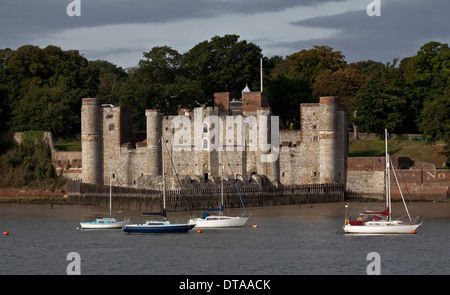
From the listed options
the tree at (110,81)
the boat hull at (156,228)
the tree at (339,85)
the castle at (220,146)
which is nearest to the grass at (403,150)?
the castle at (220,146)

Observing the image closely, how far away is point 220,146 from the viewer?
76438 mm

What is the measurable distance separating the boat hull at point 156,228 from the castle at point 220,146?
51.0 feet

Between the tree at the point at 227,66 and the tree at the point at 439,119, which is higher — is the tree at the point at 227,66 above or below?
above

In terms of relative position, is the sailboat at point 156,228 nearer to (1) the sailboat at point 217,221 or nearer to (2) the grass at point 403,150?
(1) the sailboat at point 217,221

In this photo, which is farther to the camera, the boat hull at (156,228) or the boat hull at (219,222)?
the boat hull at (219,222)

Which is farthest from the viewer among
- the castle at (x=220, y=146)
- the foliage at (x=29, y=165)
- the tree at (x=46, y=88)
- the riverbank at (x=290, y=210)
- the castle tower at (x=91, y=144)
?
the tree at (x=46, y=88)

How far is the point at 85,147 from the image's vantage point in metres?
76.8

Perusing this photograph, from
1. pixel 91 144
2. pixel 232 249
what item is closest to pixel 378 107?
pixel 91 144

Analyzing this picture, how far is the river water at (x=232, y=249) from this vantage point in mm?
46844

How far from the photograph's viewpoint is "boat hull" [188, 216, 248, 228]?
6028cm

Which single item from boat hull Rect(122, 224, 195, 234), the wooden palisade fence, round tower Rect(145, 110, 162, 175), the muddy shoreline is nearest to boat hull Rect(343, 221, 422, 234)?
the muddy shoreline

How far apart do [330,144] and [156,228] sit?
2073 cm

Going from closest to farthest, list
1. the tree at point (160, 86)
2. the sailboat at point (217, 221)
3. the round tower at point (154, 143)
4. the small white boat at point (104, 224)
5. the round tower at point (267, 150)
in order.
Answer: the sailboat at point (217, 221)
the small white boat at point (104, 224)
the round tower at point (267, 150)
the round tower at point (154, 143)
the tree at point (160, 86)

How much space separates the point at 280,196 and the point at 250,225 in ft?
36.2
